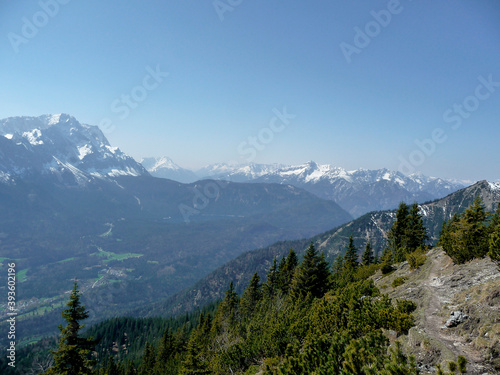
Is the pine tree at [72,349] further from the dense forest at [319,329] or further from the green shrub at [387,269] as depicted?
the green shrub at [387,269]

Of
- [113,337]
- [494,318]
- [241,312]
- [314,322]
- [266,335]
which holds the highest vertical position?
[494,318]

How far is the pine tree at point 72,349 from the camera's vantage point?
2284cm

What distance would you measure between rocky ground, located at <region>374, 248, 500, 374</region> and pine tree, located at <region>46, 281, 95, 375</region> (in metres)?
27.1

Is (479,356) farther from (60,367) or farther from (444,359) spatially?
(60,367)

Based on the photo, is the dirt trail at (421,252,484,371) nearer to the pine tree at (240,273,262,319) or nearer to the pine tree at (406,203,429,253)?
the pine tree at (406,203,429,253)

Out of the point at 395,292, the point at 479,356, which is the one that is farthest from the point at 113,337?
the point at 479,356

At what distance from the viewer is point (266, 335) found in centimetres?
3050

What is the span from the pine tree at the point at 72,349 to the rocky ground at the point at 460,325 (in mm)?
27144

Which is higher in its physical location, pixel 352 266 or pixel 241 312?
pixel 352 266

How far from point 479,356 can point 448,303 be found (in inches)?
328

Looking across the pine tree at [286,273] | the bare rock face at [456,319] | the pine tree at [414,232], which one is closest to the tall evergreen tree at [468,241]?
the bare rock face at [456,319]

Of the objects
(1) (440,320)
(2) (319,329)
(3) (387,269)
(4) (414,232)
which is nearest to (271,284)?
(3) (387,269)

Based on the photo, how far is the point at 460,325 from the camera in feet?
51.6

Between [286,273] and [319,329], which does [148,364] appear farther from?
[319,329]
